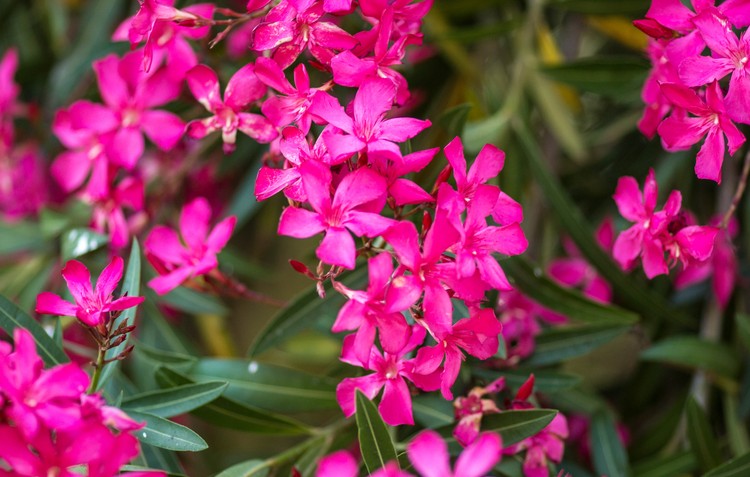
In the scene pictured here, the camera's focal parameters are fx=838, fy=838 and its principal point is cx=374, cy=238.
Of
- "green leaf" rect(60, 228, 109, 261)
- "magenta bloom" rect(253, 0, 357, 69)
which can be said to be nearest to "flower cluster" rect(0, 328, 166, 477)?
"magenta bloom" rect(253, 0, 357, 69)

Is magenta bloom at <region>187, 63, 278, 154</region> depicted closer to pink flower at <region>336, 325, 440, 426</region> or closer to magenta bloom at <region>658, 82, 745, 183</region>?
pink flower at <region>336, 325, 440, 426</region>

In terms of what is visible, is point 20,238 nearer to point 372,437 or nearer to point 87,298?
point 87,298

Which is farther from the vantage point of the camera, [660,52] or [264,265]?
[264,265]

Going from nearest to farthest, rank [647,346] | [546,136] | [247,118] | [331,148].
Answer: [331,148] < [247,118] < [647,346] < [546,136]

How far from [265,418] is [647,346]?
556 millimetres

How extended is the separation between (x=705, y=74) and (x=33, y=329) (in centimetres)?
59

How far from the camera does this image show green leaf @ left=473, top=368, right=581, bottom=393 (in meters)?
0.85

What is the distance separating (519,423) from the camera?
2.27 ft

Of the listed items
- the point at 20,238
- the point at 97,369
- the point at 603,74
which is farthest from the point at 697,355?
the point at 20,238

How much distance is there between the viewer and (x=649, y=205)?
710 mm

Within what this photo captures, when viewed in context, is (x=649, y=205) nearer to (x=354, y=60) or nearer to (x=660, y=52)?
(x=660, y=52)

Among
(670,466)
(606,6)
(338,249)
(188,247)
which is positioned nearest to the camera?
(338,249)

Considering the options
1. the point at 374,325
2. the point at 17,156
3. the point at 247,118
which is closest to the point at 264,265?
the point at 17,156

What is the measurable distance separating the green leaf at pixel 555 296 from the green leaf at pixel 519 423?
24 cm
